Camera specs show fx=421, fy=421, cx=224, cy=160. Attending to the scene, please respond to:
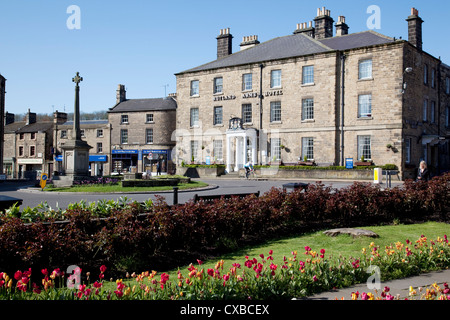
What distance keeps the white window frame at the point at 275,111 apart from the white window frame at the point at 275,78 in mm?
1616

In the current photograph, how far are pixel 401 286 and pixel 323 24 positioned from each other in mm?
39845

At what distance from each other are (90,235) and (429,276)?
5832 millimetres

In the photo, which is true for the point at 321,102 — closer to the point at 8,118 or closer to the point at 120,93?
the point at 120,93

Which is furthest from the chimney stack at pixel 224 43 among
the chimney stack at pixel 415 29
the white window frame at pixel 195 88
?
the chimney stack at pixel 415 29

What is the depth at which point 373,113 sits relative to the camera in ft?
114

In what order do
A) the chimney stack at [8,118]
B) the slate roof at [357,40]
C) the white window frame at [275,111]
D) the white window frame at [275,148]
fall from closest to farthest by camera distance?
the slate roof at [357,40], the white window frame at [275,148], the white window frame at [275,111], the chimney stack at [8,118]

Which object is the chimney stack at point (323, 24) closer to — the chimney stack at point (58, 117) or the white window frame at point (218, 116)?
the white window frame at point (218, 116)

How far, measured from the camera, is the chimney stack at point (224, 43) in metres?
47.4

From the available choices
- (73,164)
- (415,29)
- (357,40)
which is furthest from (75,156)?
(415,29)

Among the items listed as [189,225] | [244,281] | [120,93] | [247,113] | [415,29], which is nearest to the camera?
[244,281]

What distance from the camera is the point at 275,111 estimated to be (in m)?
40.4

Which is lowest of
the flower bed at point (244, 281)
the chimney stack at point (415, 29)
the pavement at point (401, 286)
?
the pavement at point (401, 286)
